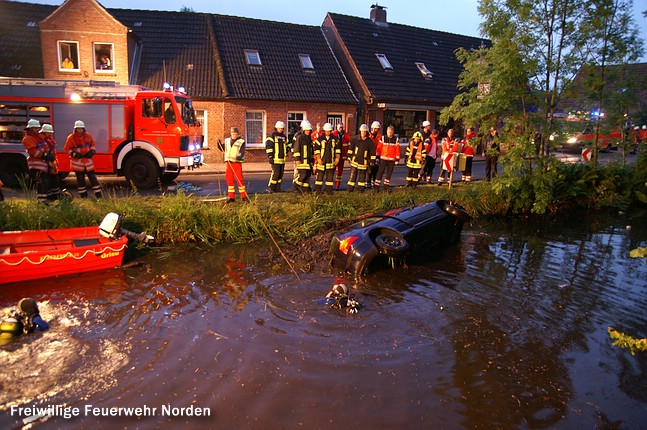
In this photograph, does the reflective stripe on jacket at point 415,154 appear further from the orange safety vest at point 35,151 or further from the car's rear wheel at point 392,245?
the orange safety vest at point 35,151

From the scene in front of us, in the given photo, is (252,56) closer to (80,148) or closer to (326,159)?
(326,159)

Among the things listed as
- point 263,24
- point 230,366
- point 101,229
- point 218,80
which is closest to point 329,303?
point 230,366

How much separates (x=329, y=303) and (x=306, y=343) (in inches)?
40.5

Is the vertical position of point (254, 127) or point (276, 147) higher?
point (254, 127)

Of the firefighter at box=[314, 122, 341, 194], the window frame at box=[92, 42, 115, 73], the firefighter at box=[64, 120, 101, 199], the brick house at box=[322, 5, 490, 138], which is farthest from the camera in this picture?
the brick house at box=[322, 5, 490, 138]

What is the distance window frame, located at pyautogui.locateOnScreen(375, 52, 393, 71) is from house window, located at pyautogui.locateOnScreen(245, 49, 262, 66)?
675 cm

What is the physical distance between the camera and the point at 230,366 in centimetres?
480

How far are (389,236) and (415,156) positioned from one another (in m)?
6.26

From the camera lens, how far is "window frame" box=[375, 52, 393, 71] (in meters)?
25.8

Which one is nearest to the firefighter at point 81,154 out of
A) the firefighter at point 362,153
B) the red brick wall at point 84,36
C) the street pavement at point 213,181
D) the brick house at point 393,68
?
the street pavement at point 213,181

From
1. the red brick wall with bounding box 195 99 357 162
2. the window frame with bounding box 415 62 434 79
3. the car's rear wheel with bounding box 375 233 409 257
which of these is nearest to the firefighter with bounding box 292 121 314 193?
the car's rear wheel with bounding box 375 233 409 257

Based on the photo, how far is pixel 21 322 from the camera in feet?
17.3

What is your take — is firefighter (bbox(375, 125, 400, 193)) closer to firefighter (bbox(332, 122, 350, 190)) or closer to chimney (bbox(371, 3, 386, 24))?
firefighter (bbox(332, 122, 350, 190))

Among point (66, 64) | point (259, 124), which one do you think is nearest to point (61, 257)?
point (259, 124)
